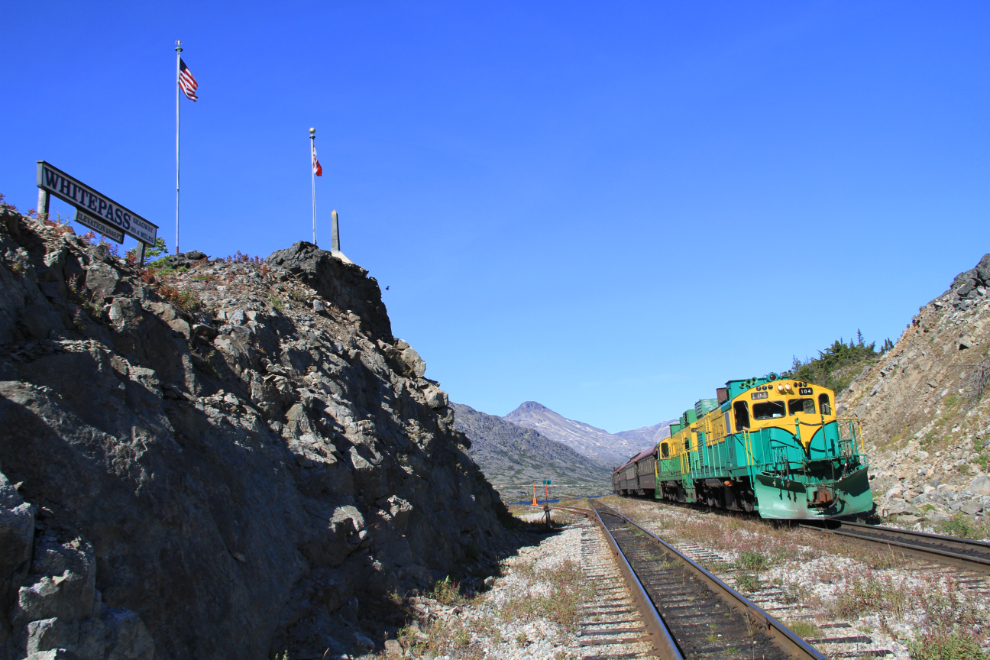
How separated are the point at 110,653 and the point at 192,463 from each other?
2851 millimetres

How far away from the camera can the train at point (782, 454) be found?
53.5ft

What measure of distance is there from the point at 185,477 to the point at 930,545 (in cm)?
1382

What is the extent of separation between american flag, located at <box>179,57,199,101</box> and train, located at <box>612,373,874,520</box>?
65.9 ft

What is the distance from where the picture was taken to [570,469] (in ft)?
586

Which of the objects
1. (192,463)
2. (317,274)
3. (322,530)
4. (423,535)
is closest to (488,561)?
(423,535)

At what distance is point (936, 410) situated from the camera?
80.2 ft

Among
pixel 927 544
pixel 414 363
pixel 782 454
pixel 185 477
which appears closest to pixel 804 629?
pixel 927 544

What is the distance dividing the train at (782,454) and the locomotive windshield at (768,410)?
3 cm

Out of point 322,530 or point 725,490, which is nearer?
point 322,530

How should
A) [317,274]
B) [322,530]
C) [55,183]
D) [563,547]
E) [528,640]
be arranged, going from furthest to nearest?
[317,274] → [563,547] → [55,183] → [322,530] → [528,640]

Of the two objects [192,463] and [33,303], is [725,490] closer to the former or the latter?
[192,463]

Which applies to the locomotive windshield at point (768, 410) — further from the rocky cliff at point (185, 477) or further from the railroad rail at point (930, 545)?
the rocky cliff at point (185, 477)

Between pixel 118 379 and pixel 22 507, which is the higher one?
pixel 118 379

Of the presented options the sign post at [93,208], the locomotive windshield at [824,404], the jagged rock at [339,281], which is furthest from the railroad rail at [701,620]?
the jagged rock at [339,281]
